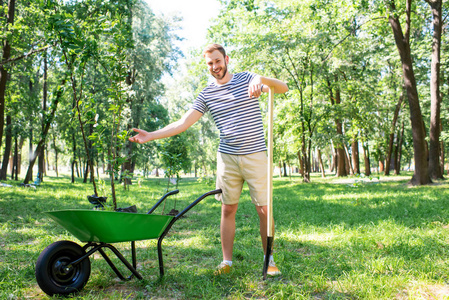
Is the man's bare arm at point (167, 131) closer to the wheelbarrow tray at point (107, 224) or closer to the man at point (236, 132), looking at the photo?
the man at point (236, 132)

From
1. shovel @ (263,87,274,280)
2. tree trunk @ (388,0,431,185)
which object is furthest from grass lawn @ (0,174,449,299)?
tree trunk @ (388,0,431,185)

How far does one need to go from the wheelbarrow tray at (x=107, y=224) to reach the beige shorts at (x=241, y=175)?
0.66 metres

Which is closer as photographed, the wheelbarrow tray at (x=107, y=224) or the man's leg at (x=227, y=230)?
the wheelbarrow tray at (x=107, y=224)

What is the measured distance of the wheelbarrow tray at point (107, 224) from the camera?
2.02m

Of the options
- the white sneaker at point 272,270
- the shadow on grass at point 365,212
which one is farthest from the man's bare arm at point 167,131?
the shadow on grass at point 365,212

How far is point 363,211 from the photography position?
5.63m

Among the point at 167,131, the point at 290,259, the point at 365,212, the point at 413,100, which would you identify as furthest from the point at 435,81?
the point at 167,131

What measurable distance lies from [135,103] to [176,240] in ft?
45.3

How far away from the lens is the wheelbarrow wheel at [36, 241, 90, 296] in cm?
207

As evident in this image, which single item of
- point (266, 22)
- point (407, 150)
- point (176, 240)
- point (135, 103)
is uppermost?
point (266, 22)

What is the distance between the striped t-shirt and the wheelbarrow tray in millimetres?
867

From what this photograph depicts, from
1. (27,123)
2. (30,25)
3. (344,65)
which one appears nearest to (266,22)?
(344,65)

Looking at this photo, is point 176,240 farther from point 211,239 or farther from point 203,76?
point 203,76

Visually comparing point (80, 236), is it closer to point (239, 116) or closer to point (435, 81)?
point (239, 116)
